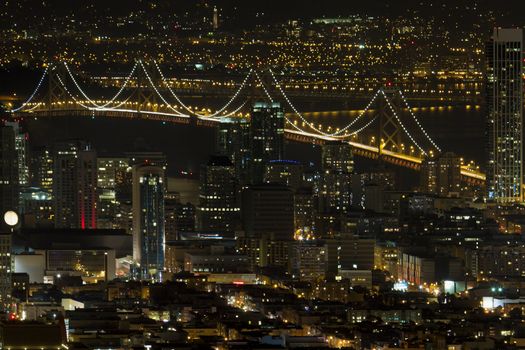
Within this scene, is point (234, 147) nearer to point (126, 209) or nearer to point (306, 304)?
point (126, 209)

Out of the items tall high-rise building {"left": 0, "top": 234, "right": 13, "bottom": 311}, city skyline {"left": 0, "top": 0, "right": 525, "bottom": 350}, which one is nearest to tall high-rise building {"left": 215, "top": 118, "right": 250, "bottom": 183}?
city skyline {"left": 0, "top": 0, "right": 525, "bottom": 350}

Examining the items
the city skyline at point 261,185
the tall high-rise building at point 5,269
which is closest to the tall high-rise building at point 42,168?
the city skyline at point 261,185

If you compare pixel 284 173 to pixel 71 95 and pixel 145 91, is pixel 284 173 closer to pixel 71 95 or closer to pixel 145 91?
pixel 145 91

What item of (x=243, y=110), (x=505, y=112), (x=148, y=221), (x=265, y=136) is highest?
(x=243, y=110)

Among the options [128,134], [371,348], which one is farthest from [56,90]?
[371,348]

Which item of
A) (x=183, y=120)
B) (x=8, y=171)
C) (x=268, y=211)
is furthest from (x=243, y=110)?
(x=8, y=171)

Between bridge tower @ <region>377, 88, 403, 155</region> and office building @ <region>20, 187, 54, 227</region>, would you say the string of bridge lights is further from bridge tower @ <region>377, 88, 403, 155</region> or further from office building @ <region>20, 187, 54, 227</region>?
office building @ <region>20, 187, 54, 227</region>

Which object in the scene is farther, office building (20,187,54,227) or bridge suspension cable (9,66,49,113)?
bridge suspension cable (9,66,49,113)
